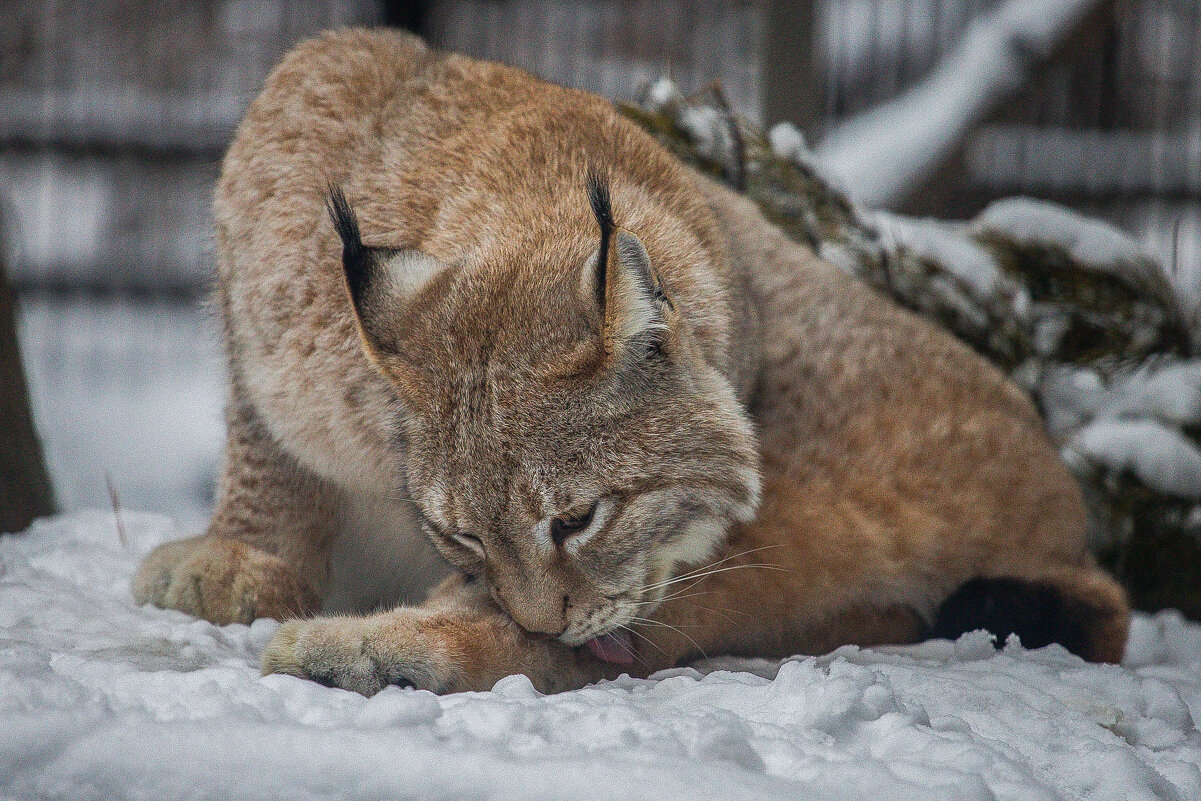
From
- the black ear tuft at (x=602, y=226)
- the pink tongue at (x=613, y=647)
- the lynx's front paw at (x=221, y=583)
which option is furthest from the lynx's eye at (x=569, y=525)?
the lynx's front paw at (x=221, y=583)

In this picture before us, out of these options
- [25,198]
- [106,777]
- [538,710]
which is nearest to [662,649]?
[538,710]

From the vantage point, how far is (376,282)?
2279mm

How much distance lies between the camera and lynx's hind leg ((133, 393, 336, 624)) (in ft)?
8.69

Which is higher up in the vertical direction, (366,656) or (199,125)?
Answer: (199,125)

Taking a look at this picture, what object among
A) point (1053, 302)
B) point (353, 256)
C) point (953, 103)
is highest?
point (953, 103)

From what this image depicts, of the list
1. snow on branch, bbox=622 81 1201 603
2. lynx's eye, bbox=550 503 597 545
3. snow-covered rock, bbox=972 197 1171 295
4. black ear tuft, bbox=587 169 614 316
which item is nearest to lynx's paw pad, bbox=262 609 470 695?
lynx's eye, bbox=550 503 597 545

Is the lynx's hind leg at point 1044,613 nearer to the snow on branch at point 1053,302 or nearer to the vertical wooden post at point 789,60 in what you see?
the snow on branch at point 1053,302

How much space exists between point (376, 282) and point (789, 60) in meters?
3.97

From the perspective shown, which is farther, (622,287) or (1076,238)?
(1076,238)

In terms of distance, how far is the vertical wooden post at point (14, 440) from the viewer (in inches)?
150

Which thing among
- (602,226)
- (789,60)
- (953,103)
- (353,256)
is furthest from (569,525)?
(953,103)

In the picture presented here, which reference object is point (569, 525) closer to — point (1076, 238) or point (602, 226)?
point (602, 226)

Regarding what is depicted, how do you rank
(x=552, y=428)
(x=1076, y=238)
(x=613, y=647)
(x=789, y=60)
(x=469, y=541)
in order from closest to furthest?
(x=552, y=428) < (x=469, y=541) < (x=613, y=647) < (x=1076, y=238) < (x=789, y=60)

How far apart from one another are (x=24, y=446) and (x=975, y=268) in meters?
3.78
